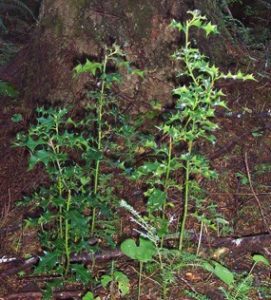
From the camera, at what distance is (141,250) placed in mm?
2242

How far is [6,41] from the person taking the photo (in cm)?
728

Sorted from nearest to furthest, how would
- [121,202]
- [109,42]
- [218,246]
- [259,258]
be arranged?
[121,202] → [259,258] → [218,246] → [109,42]

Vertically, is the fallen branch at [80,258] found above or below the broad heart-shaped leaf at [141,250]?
below

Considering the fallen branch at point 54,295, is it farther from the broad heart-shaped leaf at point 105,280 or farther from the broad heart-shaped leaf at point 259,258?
the broad heart-shaped leaf at point 259,258

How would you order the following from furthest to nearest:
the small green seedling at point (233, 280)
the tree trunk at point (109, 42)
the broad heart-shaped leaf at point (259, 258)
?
the tree trunk at point (109, 42)
the broad heart-shaped leaf at point (259, 258)
the small green seedling at point (233, 280)

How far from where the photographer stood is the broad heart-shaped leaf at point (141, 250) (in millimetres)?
2205

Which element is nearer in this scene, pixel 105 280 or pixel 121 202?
pixel 121 202

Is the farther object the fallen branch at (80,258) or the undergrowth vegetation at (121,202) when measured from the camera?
the fallen branch at (80,258)

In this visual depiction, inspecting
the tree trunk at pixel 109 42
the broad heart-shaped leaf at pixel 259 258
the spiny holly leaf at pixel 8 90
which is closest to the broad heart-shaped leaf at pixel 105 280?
the broad heart-shaped leaf at pixel 259 258

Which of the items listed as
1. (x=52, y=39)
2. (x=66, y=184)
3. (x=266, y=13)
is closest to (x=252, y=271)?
(x=66, y=184)

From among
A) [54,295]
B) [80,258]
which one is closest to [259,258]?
[80,258]

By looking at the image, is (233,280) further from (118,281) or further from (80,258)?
(80,258)

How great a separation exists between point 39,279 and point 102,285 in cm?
35

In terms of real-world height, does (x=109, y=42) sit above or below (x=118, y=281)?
above
